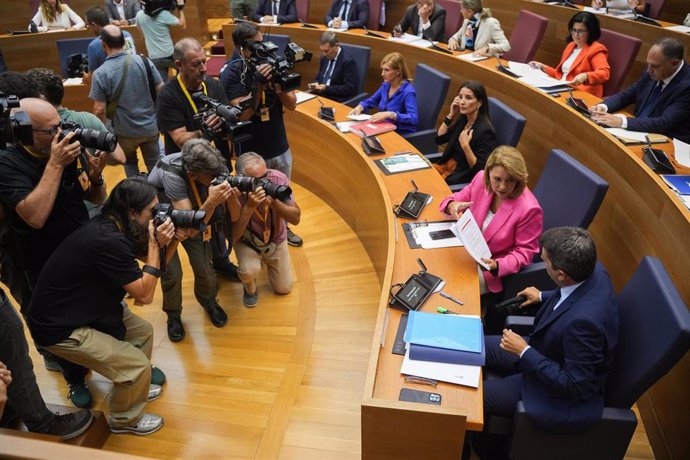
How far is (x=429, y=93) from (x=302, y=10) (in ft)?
10.1

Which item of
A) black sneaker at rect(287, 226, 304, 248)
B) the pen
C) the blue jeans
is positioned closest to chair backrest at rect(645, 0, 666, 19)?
black sneaker at rect(287, 226, 304, 248)

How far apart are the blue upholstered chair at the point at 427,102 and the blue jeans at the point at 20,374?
9.31ft

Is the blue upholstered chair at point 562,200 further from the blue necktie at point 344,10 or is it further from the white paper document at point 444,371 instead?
→ the blue necktie at point 344,10

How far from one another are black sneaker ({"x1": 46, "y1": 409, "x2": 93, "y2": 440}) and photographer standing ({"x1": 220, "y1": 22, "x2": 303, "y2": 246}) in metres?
1.82

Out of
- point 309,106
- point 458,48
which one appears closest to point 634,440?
point 309,106

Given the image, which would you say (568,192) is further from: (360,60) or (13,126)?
(360,60)

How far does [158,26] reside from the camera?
17.0 ft

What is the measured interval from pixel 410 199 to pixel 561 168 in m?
0.83

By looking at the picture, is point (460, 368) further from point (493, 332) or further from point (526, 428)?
point (493, 332)

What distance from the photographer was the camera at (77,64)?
202 inches

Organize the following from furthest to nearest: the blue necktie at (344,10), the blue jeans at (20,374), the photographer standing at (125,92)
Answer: the blue necktie at (344,10), the photographer standing at (125,92), the blue jeans at (20,374)

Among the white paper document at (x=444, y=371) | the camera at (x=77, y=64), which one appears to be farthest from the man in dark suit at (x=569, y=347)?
the camera at (x=77, y=64)

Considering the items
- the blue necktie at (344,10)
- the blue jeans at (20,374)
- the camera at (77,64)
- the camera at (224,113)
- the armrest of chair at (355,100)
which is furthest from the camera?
the blue necktie at (344,10)

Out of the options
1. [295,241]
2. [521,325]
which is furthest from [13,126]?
[521,325]
